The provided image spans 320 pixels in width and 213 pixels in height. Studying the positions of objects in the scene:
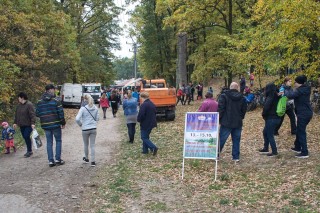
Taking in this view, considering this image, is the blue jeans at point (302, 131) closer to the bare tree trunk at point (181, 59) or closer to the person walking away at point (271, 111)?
the person walking away at point (271, 111)

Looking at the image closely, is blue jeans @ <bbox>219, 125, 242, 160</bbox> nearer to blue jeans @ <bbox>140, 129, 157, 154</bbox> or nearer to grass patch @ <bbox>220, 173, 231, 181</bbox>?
grass patch @ <bbox>220, 173, 231, 181</bbox>

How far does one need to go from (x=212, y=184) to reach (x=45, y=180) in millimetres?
3584

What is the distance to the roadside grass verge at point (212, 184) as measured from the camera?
20.1 feet

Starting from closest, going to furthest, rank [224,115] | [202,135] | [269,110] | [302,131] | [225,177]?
[225,177] → [202,135] → [302,131] → [224,115] → [269,110]

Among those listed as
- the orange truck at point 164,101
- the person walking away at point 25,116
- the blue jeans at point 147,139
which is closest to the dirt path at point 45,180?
the person walking away at point 25,116

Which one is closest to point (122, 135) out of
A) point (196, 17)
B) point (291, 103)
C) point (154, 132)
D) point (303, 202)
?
point (154, 132)

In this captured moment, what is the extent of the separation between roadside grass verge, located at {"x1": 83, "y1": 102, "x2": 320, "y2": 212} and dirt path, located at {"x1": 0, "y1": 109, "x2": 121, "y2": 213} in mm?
441

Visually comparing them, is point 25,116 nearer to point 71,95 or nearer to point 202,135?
point 202,135

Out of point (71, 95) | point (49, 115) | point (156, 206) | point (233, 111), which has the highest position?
point (233, 111)

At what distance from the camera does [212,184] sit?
7332 mm

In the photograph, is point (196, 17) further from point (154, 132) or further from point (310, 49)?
point (310, 49)

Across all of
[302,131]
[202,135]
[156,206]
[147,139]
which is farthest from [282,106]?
[156,206]

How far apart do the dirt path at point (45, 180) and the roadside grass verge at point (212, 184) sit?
0.44 m

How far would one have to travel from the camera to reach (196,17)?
22.5m
